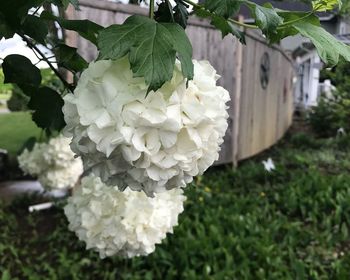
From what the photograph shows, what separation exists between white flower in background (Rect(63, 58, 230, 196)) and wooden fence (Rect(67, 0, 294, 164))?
7.65 ft

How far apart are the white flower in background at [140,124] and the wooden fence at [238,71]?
2332mm

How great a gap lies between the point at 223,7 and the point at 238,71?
→ 5.34 meters

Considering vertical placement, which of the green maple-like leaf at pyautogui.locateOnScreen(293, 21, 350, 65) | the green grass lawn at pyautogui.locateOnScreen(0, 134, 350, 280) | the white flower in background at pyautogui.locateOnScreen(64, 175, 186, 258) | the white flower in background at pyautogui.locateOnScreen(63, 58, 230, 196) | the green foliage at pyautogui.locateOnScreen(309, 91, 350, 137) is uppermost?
the green foliage at pyautogui.locateOnScreen(309, 91, 350, 137)

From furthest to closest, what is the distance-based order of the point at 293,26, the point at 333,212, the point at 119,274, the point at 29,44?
the point at 333,212
the point at 119,274
the point at 29,44
the point at 293,26

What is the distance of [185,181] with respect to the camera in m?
0.85

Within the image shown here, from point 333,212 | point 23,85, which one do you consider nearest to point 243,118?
point 333,212

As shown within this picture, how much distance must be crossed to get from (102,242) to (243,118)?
4666 mm

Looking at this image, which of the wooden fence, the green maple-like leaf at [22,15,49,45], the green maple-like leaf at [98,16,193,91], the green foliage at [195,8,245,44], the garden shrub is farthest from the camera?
the garden shrub

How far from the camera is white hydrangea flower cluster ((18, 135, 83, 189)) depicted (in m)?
3.91

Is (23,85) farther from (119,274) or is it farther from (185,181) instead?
(119,274)

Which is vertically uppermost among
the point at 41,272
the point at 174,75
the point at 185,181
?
the point at 174,75

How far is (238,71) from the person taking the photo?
598cm

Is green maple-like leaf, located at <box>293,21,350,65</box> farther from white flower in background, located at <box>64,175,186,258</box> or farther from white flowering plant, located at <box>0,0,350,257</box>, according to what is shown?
white flower in background, located at <box>64,175,186,258</box>

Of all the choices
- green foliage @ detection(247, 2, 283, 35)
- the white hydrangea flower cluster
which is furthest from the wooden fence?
green foliage @ detection(247, 2, 283, 35)
